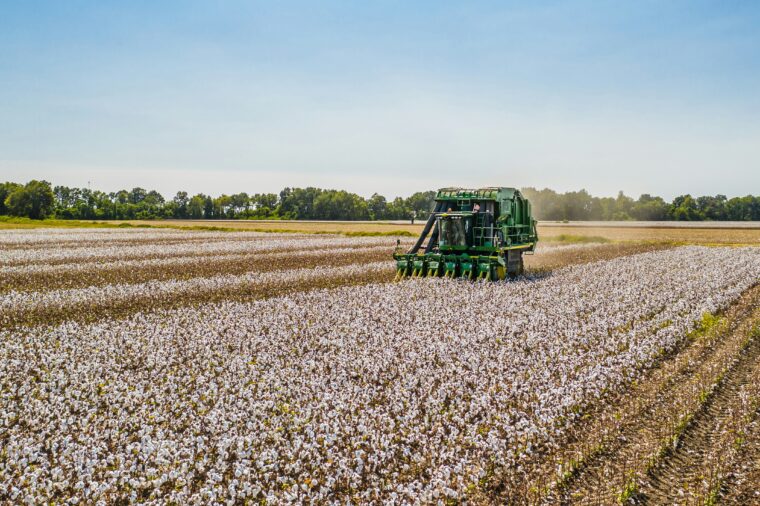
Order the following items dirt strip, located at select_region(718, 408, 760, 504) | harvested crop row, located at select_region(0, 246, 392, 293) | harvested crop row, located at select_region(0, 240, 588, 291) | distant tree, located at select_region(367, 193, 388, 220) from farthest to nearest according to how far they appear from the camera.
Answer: distant tree, located at select_region(367, 193, 388, 220) < harvested crop row, located at select_region(0, 240, 588, 291) < harvested crop row, located at select_region(0, 246, 392, 293) < dirt strip, located at select_region(718, 408, 760, 504)

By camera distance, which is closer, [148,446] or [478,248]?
[148,446]

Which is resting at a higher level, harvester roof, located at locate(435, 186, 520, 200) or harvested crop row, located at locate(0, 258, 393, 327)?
harvester roof, located at locate(435, 186, 520, 200)

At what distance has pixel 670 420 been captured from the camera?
24.7 feet

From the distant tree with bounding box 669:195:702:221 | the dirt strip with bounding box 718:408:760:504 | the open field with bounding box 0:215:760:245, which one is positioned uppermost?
the distant tree with bounding box 669:195:702:221

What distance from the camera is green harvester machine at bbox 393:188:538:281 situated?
2016 cm

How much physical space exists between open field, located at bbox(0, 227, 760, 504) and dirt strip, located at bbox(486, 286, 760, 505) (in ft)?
0.10

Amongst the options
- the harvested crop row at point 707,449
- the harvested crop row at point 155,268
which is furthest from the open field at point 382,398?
the harvested crop row at point 155,268

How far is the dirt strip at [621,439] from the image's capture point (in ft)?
19.3

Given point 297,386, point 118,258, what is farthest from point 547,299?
point 118,258

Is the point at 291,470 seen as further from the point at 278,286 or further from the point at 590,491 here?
the point at 278,286

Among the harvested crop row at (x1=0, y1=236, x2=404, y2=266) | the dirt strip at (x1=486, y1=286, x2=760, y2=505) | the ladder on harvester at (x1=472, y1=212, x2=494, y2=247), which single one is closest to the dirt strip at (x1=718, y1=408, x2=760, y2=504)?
the dirt strip at (x1=486, y1=286, x2=760, y2=505)

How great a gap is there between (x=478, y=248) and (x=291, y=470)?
1521 centimetres

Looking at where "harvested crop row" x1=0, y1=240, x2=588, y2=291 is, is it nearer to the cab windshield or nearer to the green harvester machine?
the green harvester machine

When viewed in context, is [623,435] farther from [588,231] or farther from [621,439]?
[588,231]
